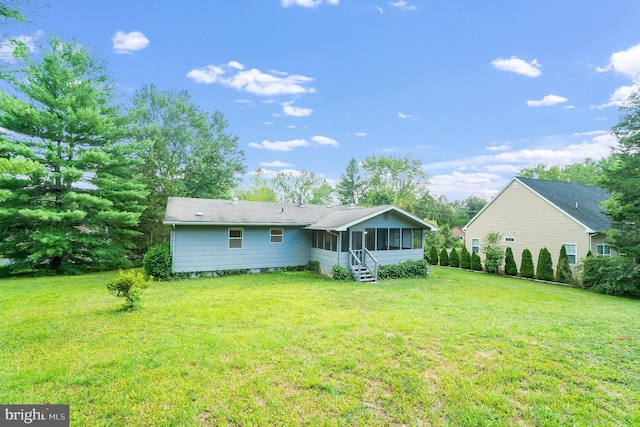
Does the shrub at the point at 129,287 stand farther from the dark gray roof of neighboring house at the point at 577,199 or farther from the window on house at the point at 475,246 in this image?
the window on house at the point at 475,246

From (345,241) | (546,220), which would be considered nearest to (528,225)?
(546,220)

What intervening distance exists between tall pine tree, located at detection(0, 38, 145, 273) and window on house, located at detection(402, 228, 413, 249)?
13773 millimetres

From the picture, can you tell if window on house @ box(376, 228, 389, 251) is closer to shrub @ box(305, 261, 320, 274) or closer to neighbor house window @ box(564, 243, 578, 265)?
shrub @ box(305, 261, 320, 274)

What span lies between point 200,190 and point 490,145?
1074 inches

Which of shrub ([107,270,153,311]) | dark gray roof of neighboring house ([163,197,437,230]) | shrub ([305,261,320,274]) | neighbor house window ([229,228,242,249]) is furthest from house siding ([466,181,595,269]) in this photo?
shrub ([107,270,153,311])

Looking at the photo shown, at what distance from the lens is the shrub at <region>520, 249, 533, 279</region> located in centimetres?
1544

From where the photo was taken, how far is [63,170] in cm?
1321

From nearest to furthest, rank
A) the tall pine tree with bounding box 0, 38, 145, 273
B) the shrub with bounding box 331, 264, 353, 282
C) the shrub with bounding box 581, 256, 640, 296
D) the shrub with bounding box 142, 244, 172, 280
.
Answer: the shrub with bounding box 581, 256, 640, 296 → the shrub with bounding box 142, 244, 172, 280 → the shrub with bounding box 331, 264, 353, 282 → the tall pine tree with bounding box 0, 38, 145, 273

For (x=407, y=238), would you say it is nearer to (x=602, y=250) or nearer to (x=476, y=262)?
(x=476, y=262)

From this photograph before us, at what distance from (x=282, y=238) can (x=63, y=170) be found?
10807mm

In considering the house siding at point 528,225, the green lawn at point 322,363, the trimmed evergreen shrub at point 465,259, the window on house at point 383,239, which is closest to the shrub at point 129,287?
the green lawn at point 322,363

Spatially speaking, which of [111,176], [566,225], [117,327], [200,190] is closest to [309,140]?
[200,190]

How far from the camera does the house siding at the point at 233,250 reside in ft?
40.8

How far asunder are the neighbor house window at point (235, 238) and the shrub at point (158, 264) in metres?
2.71
